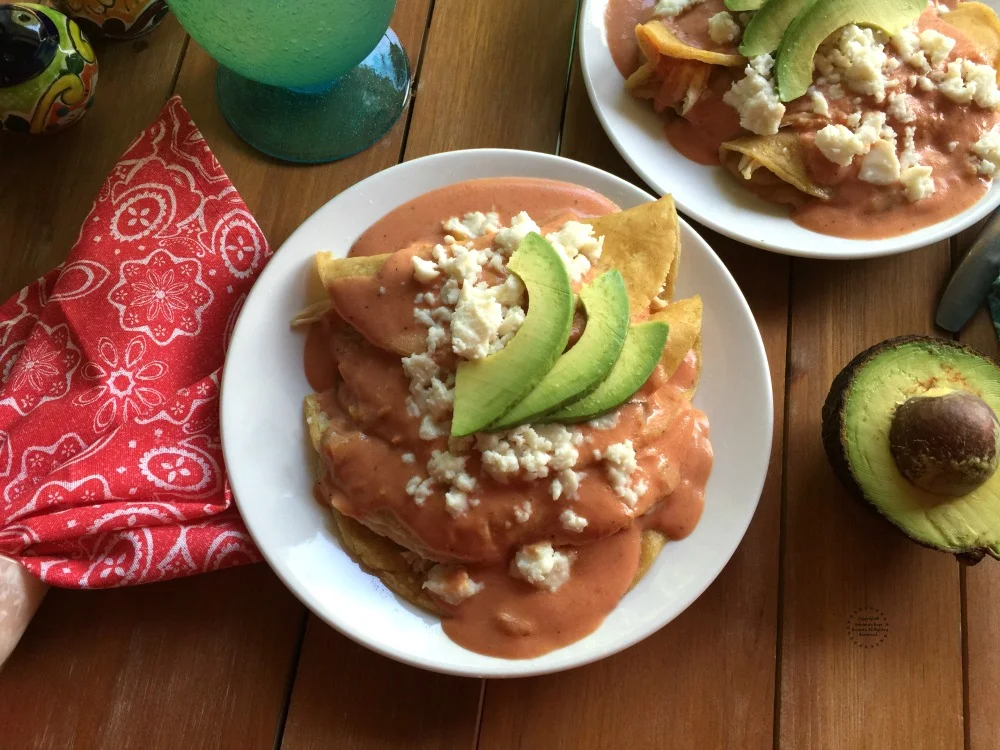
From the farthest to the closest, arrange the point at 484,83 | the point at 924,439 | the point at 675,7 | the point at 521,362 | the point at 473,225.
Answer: the point at 484,83, the point at 675,7, the point at 473,225, the point at 924,439, the point at 521,362

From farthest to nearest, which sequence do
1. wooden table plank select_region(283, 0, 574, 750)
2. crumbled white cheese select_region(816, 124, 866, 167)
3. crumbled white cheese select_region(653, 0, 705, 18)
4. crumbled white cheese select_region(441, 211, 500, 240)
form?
wooden table plank select_region(283, 0, 574, 750)
crumbled white cheese select_region(653, 0, 705, 18)
crumbled white cheese select_region(816, 124, 866, 167)
crumbled white cheese select_region(441, 211, 500, 240)

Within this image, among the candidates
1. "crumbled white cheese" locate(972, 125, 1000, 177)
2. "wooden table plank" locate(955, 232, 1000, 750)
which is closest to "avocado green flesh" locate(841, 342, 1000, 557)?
"wooden table plank" locate(955, 232, 1000, 750)

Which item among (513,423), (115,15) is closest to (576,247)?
(513,423)

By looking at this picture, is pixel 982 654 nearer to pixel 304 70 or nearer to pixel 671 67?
pixel 671 67

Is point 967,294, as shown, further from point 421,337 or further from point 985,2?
point 421,337

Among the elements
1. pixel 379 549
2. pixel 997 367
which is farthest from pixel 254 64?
pixel 997 367

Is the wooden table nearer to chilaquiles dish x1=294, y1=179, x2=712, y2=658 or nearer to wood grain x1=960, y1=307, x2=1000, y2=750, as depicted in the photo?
wood grain x1=960, y1=307, x2=1000, y2=750
